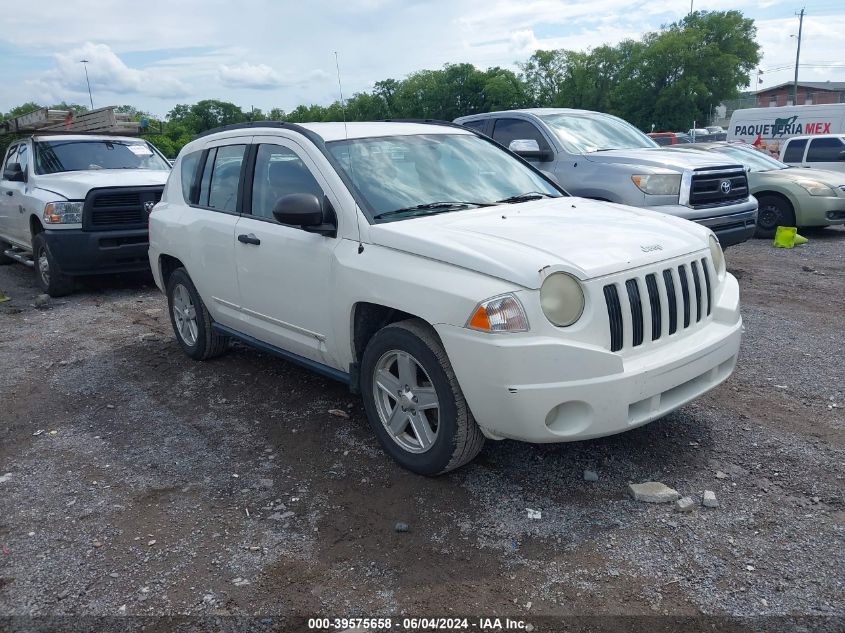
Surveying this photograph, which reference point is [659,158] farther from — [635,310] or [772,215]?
[635,310]

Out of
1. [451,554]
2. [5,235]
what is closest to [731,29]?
[5,235]

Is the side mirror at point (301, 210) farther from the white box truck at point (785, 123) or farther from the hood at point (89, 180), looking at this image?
the white box truck at point (785, 123)

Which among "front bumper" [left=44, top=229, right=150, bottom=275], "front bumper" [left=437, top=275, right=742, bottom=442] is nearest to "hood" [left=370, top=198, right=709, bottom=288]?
"front bumper" [left=437, top=275, right=742, bottom=442]

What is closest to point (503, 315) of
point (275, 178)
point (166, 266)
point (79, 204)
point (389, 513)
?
point (389, 513)

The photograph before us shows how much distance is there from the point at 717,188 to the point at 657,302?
5179 millimetres

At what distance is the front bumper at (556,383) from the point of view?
3.19 m

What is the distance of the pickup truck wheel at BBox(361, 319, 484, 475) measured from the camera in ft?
11.4

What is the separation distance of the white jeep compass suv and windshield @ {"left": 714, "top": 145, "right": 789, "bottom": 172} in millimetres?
8401

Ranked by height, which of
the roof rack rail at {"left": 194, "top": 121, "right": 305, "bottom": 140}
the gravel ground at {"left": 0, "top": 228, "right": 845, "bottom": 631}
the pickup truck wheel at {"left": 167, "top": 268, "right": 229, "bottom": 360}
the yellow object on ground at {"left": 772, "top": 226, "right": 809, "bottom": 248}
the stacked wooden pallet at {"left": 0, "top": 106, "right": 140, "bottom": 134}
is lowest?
the yellow object on ground at {"left": 772, "top": 226, "right": 809, "bottom": 248}

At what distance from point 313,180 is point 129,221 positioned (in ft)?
18.0

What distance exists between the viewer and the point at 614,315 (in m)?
3.33

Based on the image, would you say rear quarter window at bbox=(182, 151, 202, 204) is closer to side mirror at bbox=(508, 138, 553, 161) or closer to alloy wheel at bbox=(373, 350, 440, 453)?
alloy wheel at bbox=(373, 350, 440, 453)

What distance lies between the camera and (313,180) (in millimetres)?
4316

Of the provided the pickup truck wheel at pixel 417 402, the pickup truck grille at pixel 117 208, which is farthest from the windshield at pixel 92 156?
the pickup truck wheel at pixel 417 402
